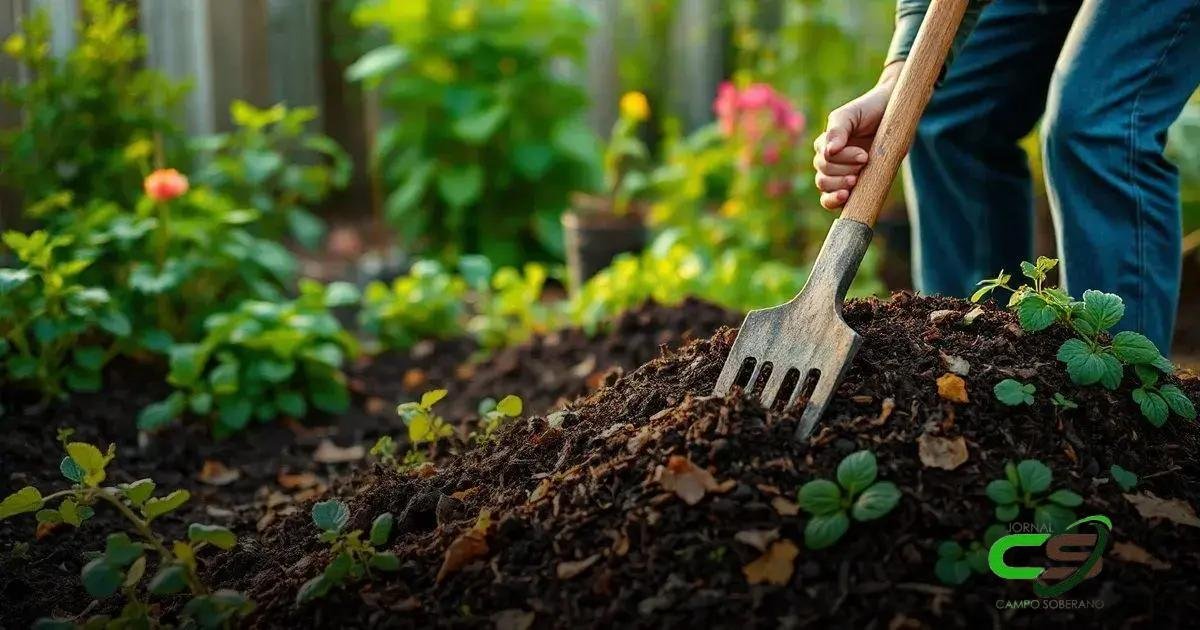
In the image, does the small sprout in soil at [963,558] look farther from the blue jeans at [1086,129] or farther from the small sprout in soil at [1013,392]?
the blue jeans at [1086,129]

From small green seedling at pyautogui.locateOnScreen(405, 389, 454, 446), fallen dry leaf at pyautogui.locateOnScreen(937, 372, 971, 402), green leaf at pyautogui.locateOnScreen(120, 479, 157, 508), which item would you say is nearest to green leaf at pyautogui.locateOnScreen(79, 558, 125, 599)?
green leaf at pyautogui.locateOnScreen(120, 479, 157, 508)

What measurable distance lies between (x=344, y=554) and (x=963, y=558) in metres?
0.87

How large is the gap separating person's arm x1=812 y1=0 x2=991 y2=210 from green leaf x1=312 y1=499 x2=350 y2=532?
0.97m

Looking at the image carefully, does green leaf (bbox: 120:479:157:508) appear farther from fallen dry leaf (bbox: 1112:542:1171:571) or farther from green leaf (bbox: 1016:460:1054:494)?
fallen dry leaf (bbox: 1112:542:1171:571)

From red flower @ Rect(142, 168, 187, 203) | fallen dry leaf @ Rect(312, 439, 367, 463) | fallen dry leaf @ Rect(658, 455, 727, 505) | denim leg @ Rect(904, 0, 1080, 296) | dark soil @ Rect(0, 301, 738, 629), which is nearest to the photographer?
fallen dry leaf @ Rect(658, 455, 727, 505)

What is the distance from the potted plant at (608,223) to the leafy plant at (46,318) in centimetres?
191

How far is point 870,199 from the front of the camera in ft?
6.36

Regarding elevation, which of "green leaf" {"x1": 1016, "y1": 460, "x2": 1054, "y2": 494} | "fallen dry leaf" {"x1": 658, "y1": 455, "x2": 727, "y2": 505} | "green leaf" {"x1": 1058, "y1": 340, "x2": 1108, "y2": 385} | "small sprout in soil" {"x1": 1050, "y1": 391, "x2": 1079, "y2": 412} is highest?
"green leaf" {"x1": 1058, "y1": 340, "x2": 1108, "y2": 385}

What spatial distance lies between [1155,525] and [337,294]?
8.06 ft

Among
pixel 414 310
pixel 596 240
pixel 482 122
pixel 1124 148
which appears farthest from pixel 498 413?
pixel 482 122

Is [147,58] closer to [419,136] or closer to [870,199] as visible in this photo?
[419,136]

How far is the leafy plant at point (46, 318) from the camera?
2746 millimetres

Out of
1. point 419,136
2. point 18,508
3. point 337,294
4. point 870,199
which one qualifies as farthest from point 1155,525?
point 419,136

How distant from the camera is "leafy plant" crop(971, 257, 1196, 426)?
182 cm
